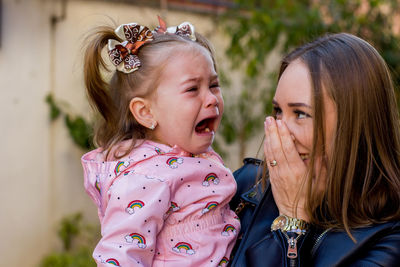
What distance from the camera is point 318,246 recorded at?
1.84m

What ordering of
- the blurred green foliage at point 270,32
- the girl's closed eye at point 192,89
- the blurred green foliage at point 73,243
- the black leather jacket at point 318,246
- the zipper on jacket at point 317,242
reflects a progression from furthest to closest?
the blurred green foliage at point 73,243, the blurred green foliage at point 270,32, the girl's closed eye at point 192,89, the zipper on jacket at point 317,242, the black leather jacket at point 318,246

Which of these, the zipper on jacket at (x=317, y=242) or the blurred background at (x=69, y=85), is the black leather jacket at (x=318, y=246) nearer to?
the zipper on jacket at (x=317, y=242)

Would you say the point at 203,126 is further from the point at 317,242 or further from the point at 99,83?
the point at 317,242

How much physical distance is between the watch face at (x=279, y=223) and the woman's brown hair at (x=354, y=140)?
0.10m

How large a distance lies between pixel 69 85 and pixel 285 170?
13.7 ft

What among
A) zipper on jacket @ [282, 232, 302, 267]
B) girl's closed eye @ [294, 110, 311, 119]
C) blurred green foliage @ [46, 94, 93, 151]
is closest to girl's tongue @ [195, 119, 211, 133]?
girl's closed eye @ [294, 110, 311, 119]

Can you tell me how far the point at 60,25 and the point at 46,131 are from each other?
3.87ft

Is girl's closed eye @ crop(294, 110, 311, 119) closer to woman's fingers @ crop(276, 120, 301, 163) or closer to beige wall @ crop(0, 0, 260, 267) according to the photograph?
woman's fingers @ crop(276, 120, 301, 163)

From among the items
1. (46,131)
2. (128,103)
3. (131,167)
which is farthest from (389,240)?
(46,131)

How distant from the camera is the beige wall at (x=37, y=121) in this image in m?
5.17

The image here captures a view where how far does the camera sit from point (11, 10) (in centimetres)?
511

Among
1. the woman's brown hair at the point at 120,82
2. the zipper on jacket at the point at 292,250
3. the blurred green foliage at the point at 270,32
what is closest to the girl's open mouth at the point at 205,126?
the woman's brown hair at the point at 120,82

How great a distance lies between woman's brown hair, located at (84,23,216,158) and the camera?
2193 millimetres

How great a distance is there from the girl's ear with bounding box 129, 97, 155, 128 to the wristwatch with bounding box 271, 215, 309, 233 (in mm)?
684
